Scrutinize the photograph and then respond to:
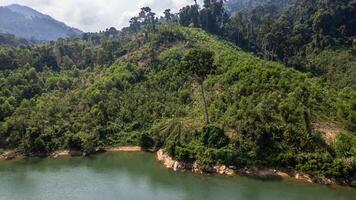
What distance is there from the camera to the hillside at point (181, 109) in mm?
39125

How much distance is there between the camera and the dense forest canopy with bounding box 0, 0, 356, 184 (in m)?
39.6

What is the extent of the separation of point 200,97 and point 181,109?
9.43 feet

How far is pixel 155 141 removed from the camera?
48031 mm

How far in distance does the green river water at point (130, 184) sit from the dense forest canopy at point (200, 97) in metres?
2.35

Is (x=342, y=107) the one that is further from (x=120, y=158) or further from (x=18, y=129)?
(x=18, y=129)

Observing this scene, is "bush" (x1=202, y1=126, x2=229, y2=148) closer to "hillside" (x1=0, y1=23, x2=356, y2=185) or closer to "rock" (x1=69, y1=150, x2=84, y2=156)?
"hillside" (x1=0, y1=23, x2=356, y2=185)

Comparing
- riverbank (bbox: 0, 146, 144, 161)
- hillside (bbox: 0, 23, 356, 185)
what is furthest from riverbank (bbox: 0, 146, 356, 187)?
riverbank (bbox: 0, 146, 144, 161)

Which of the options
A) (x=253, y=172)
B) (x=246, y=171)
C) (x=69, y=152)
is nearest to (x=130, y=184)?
(x=246, y=171)

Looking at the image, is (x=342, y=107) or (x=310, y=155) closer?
(x=310, y=155)

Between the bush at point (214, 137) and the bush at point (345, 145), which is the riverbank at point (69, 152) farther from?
the bush at point (345, 145)

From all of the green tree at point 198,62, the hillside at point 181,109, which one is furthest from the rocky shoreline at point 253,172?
the green tree at point 198,62

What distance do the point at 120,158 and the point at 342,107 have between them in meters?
24.6

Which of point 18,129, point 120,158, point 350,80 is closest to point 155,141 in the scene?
point 120,158

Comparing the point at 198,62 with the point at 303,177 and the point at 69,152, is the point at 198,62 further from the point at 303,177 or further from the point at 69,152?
the point at 69,152
